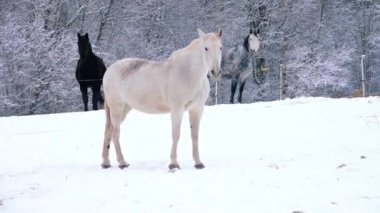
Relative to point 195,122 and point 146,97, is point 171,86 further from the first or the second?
point 195,122

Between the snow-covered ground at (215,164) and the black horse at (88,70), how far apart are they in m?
3.43

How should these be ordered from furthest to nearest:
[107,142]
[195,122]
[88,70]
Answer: [88,70], [107,142], [195,122]

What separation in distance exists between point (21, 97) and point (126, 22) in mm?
6745

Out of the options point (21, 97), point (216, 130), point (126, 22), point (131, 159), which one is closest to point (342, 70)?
point (126, 22)

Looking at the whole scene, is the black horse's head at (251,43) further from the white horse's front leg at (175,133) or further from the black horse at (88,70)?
the white horse's front leg at (175,133)

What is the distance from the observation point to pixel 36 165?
7.81 meters

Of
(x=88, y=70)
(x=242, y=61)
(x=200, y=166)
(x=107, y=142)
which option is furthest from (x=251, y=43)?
(x=200, y=166)

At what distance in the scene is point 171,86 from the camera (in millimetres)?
6938

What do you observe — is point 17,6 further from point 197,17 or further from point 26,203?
point 26,203

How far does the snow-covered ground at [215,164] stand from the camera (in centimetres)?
473

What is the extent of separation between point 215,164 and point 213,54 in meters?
1.40

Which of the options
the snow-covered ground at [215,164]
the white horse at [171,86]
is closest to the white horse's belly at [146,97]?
the white horse at [171,86]

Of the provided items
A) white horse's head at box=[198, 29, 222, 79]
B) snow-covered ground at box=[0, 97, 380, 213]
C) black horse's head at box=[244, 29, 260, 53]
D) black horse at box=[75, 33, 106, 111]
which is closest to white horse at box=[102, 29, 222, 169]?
white horse's head at box=[198, 29, 222, 79]

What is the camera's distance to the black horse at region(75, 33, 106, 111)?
619 inches
